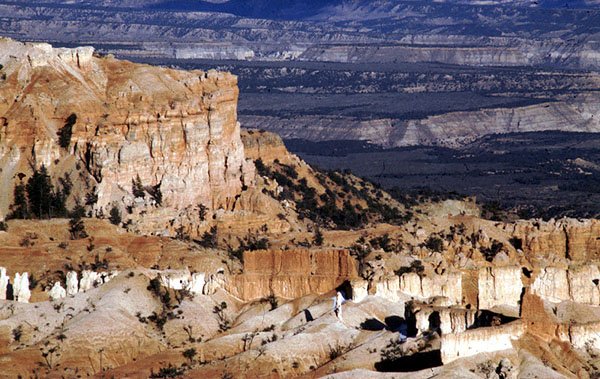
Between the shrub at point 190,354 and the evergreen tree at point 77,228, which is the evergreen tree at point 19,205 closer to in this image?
the evergreen tree at point 77,228

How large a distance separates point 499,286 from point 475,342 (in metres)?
18.7

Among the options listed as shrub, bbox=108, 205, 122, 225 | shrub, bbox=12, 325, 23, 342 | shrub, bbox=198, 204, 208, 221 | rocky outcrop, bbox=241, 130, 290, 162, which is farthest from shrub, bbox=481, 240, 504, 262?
rocky outcrop, bbox=241, 130, 290, 162

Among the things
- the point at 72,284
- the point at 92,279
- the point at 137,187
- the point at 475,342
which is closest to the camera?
the point at 475,342

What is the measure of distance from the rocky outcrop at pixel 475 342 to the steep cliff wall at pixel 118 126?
42.4 meters

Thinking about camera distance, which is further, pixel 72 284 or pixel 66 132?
pixel 66 132

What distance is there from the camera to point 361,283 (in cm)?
8244

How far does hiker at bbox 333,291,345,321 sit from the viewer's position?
79.1m

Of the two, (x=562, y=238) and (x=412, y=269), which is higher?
(x=412, y=269)

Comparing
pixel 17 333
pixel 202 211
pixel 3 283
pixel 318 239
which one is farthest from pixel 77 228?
pixel 17 333

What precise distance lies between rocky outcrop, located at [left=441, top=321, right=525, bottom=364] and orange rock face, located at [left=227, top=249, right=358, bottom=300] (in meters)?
19.5

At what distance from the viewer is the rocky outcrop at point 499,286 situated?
83.2 metres

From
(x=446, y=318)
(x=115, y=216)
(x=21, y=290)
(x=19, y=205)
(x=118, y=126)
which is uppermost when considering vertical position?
(x=118, y=126)

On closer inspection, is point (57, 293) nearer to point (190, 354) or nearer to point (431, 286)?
point (190, 354)

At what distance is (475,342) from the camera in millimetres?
66062
